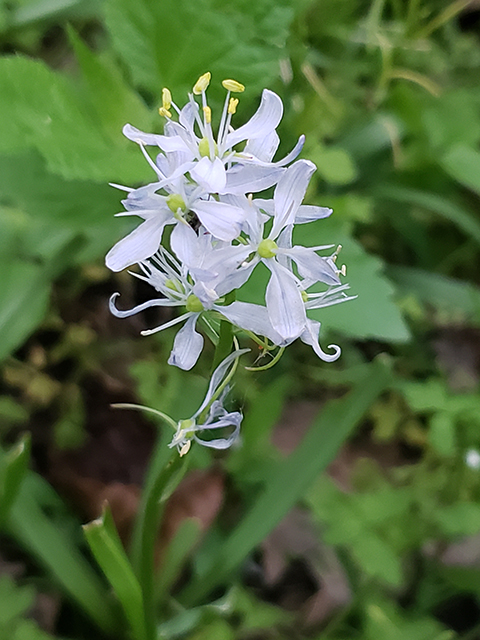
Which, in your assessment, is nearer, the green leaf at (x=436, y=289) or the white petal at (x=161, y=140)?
the white petal at (x=161, y=140)

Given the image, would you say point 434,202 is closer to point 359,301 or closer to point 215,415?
point 359,301

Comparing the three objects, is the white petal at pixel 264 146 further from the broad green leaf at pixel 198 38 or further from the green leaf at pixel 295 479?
the green leaf at pixel 295 479

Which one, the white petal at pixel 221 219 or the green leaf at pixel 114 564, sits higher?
the white petal at pixel 221 219

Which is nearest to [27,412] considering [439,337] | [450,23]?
[439,337]

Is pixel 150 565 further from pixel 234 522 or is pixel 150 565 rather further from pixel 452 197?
pixel 452 197

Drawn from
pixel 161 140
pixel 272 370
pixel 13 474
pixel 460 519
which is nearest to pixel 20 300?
pixel 13 474

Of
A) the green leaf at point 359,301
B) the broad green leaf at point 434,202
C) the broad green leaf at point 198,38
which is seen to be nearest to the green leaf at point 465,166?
the broad green leaf at point 434,202

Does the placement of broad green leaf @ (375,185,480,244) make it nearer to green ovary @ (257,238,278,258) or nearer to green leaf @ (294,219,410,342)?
green leaf @ (294,219,410,342)
